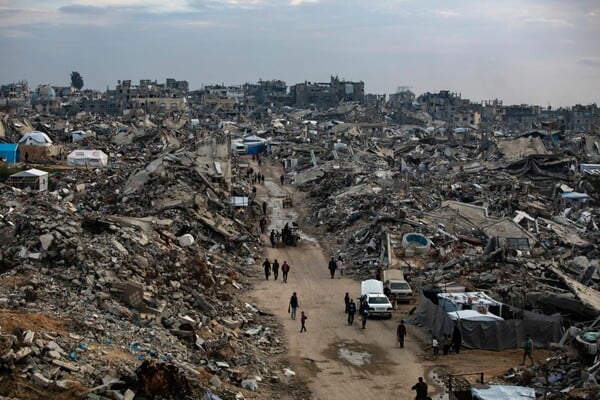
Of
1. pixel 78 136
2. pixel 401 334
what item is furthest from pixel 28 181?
pixel 78 136

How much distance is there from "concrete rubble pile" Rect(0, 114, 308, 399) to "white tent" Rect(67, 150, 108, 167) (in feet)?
49.6

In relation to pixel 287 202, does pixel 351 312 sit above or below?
above

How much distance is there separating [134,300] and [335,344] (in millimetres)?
4080

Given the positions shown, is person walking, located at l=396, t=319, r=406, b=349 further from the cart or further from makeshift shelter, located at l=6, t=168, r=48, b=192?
makeshift shelter, located at l=6, t=168, r=48, b=192

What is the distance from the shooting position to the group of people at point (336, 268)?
68.5 ft

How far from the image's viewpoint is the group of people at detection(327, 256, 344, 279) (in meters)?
20.9

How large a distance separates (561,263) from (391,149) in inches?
1508

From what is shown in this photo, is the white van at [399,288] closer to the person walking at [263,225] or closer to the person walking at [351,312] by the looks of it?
the person walking at [351,312]

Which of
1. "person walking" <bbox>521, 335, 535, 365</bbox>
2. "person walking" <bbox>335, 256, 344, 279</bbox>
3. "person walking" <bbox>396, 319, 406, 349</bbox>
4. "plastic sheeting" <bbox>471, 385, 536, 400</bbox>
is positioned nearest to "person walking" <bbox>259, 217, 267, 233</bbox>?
"person walking" <bbox>335, 256, 344, 279</bbox>

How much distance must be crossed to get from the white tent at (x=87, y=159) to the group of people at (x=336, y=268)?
22.2m

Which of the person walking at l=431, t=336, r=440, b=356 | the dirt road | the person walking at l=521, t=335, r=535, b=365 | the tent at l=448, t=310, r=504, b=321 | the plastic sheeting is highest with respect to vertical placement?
the plastic sheeting

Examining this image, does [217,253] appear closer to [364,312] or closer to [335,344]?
[364,312]

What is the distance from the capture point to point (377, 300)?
17.3 m

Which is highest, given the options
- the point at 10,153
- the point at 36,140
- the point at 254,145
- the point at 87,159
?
the point at 36,140
